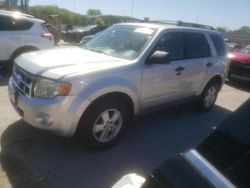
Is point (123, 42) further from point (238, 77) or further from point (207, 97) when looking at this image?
point (238, 77)

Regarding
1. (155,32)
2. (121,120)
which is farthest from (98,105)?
(155,32)

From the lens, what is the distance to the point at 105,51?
4.58 m

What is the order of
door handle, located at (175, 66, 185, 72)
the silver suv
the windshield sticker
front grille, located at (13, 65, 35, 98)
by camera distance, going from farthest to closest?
door handle, located at (175, 66, 185, 72) < the windshield sticker < front grille, located at (13, 65, 35, 98) < the silver suv

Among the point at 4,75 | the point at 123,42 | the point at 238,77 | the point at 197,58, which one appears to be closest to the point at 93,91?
the point at 123,42

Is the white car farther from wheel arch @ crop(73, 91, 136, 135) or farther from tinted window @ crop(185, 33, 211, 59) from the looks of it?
wheel arch @ crop(73, 91, 136, 135)

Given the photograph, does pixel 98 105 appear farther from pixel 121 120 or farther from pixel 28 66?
pixel 28 66

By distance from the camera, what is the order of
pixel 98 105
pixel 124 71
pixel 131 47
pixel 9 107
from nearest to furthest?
pixel 98 105, pixel 124 71, pixel 131 47, pixel 9 107

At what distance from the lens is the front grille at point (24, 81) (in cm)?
354

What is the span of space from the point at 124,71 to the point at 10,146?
1.86m

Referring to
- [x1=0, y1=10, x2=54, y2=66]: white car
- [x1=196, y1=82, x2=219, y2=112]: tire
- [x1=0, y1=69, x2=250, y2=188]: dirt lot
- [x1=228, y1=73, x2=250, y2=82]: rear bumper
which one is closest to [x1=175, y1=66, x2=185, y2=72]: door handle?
[x1=0, y1=69, x2=250, y2=188]: dirt lot

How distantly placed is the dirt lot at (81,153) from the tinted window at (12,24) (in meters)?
2.96

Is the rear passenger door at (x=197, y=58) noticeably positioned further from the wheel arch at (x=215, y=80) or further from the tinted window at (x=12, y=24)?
the tinted window at (x=12, y=24)

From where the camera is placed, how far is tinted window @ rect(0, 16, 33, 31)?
762 centimetres

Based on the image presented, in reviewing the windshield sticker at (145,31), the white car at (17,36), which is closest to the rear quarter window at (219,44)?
the windshield sticker at (145,31)
